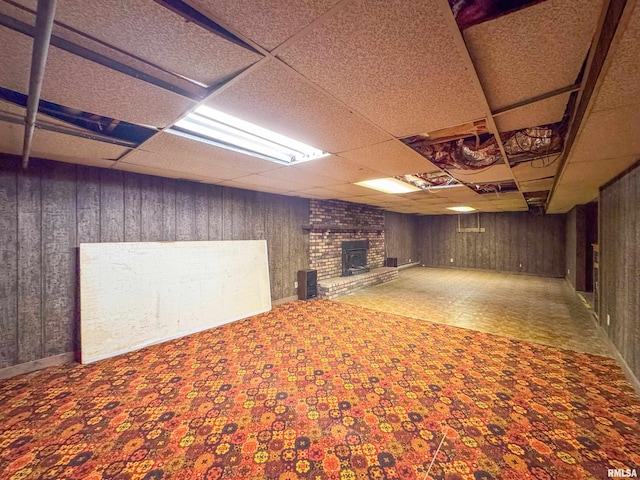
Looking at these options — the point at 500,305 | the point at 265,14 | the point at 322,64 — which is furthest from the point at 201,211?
the point at 500,305

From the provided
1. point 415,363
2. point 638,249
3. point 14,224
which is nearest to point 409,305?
point 415,363

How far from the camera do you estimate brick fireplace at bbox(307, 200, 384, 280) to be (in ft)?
18.8

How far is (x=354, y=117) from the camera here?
5.54ft

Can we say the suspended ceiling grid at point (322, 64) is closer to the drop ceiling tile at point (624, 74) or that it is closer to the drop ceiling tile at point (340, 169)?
the drop ceiling tile at point (624, 74)

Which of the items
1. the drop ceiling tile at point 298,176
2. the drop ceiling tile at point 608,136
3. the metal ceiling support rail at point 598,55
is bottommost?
the drop ceiling tile at point 608,136

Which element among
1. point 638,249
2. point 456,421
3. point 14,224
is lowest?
point 456,421

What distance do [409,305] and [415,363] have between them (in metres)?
2.31

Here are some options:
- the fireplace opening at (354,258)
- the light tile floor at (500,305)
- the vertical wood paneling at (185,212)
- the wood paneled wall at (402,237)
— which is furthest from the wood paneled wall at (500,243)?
the vertical wood paneling at (185,212)

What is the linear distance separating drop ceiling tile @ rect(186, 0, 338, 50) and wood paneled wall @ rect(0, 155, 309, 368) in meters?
3.12

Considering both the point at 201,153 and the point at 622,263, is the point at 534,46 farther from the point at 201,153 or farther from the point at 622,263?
the point at 622,263

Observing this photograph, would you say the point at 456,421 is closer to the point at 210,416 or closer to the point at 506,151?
the point at 210,416

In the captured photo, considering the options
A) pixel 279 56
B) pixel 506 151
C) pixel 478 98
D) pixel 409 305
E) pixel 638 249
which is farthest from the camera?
Result: pixel 409 305

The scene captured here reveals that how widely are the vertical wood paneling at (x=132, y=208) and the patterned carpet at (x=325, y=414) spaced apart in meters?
1.46

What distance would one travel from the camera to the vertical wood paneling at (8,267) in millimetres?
2480
